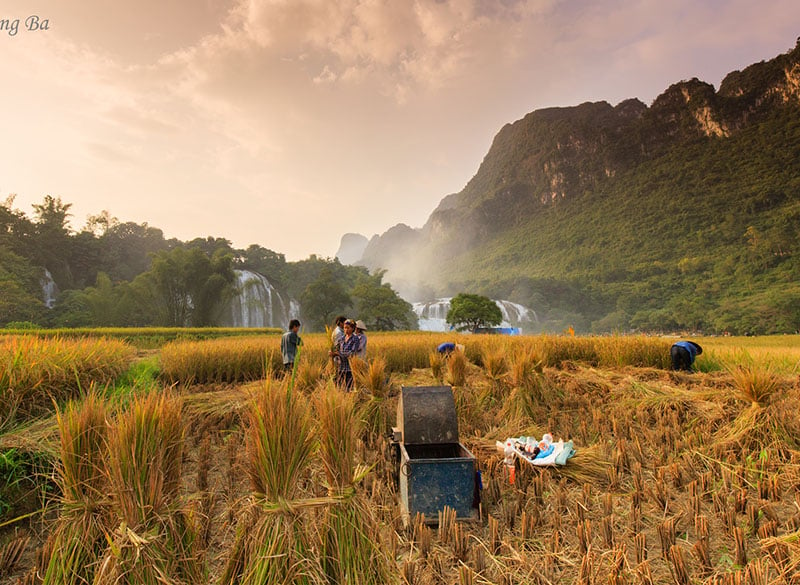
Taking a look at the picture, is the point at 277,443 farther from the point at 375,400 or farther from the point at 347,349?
the point at 347,349

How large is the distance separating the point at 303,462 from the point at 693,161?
118 m

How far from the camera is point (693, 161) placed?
92188mm

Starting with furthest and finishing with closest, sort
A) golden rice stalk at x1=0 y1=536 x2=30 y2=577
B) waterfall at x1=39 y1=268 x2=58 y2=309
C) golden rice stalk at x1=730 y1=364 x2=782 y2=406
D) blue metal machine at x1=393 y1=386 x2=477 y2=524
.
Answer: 1. waterfall at x1=39 y1=268 x2=58 y2=309
2. golden rice stalk at x1=730 y1=364 x2=782 y2=406
3. blue metal machine at x1=393 y1=386 x2=477 y2=524
4. golden rice stalk at x1=0 y1=536 x2=30 y2=577

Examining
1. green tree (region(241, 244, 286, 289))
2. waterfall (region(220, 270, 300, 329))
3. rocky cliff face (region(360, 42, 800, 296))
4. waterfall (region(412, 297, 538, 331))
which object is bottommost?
waterfall (region(412, 297, 538, 331))

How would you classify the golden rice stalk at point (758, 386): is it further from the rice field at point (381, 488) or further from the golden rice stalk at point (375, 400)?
the golden rice stalk at point (375, 400)

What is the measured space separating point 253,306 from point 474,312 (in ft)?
85.7

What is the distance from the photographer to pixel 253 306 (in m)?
44.4

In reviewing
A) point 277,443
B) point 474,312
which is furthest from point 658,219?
point 277,443

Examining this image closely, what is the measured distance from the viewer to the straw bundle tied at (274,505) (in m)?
1.61

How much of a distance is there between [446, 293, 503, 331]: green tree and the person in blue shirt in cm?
3942

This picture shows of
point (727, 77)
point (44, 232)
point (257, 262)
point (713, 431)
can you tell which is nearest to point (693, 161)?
point (727, 77)

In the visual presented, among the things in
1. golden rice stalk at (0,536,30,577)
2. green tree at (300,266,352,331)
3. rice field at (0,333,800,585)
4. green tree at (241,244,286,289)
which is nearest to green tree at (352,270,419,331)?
green tree at (300,266,352,331)

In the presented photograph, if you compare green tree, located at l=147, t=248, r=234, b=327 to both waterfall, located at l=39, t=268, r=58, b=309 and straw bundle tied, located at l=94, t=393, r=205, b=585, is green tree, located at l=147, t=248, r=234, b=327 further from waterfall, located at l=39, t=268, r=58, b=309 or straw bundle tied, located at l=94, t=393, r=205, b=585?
straw bundle tied, located at l=94, t=393, r=205, b=585

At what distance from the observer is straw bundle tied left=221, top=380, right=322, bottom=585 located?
161 cm
